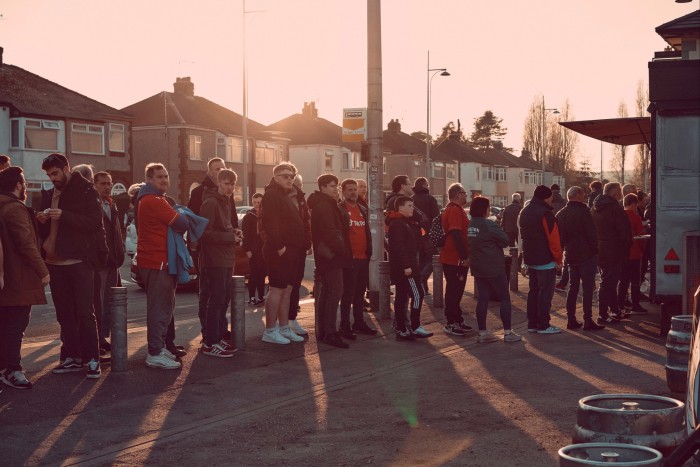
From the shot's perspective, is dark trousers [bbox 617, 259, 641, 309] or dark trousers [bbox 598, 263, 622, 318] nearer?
dark trousers [bbox 598, 263, 622, 318]

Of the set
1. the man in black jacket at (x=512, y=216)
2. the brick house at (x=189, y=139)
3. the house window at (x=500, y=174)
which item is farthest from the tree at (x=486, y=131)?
the man in black jacket at (x=512, y=216)

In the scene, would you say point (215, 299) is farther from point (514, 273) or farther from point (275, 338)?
point (514, 273)

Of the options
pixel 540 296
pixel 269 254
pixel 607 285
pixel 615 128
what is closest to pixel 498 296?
pixel 540 296

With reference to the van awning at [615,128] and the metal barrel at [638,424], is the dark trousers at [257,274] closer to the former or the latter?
the van awning at [615,128]

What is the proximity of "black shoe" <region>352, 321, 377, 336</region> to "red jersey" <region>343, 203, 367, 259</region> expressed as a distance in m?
0.84

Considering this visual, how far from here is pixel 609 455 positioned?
390cm

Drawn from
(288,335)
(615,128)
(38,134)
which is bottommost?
(288,335)

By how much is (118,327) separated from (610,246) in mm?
7039

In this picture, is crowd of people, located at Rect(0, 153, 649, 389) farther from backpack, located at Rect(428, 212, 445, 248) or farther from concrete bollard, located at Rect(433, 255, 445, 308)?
concrete bollard, located at Rect(433, 255, 445, 308)

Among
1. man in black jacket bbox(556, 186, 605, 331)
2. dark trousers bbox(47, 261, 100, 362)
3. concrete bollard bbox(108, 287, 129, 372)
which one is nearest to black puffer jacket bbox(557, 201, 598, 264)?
man in black jacket bbox(556, 186, 605, 331)

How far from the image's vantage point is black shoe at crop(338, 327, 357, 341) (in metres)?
11.5

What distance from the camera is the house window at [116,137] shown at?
5556 cm

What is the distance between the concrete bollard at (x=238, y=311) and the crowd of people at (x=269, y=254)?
0.15 metres

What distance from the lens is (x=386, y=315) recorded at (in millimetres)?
13648
